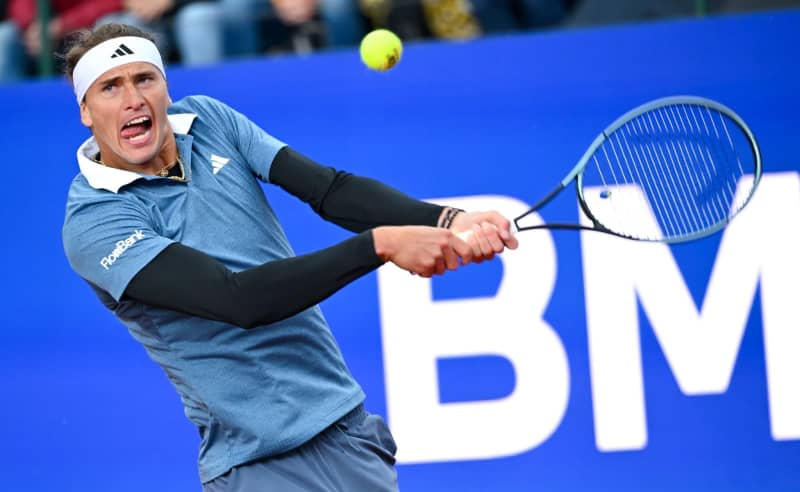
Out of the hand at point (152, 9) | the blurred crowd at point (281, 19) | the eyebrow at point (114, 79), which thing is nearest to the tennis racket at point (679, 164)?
the blurred crowd at point (281, 19)

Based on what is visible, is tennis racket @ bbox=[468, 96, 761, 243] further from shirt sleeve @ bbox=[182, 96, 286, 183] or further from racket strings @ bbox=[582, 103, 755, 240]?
shirt sleeve @ bbox=[182, 96, 286, 183]

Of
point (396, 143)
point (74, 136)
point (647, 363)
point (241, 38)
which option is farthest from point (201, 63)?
point (647, 363)

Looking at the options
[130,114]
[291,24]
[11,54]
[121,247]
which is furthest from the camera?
[11,54]

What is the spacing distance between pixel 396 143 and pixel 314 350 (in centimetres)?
230

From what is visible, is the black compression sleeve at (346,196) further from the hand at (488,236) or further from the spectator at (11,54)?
the spectator at (11,54)

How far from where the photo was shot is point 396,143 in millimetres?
5781

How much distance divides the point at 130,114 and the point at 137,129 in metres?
0.05

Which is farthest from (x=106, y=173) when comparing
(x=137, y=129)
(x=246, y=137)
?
(x=246, y=137)

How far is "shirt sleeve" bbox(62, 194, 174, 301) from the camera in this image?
3338mm

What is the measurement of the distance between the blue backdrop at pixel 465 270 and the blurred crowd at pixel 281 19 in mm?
220

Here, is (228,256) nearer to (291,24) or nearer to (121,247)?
(121,247)

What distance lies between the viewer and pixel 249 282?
10.6ft

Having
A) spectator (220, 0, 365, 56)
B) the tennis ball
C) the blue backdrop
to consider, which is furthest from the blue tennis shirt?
spectator (220, 0, 365, 56)

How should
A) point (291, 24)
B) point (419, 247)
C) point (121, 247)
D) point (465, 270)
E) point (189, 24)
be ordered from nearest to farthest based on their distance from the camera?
point (419, 247), point (121, 247), point (465, 270), point (291, 24), point (189, 24)
